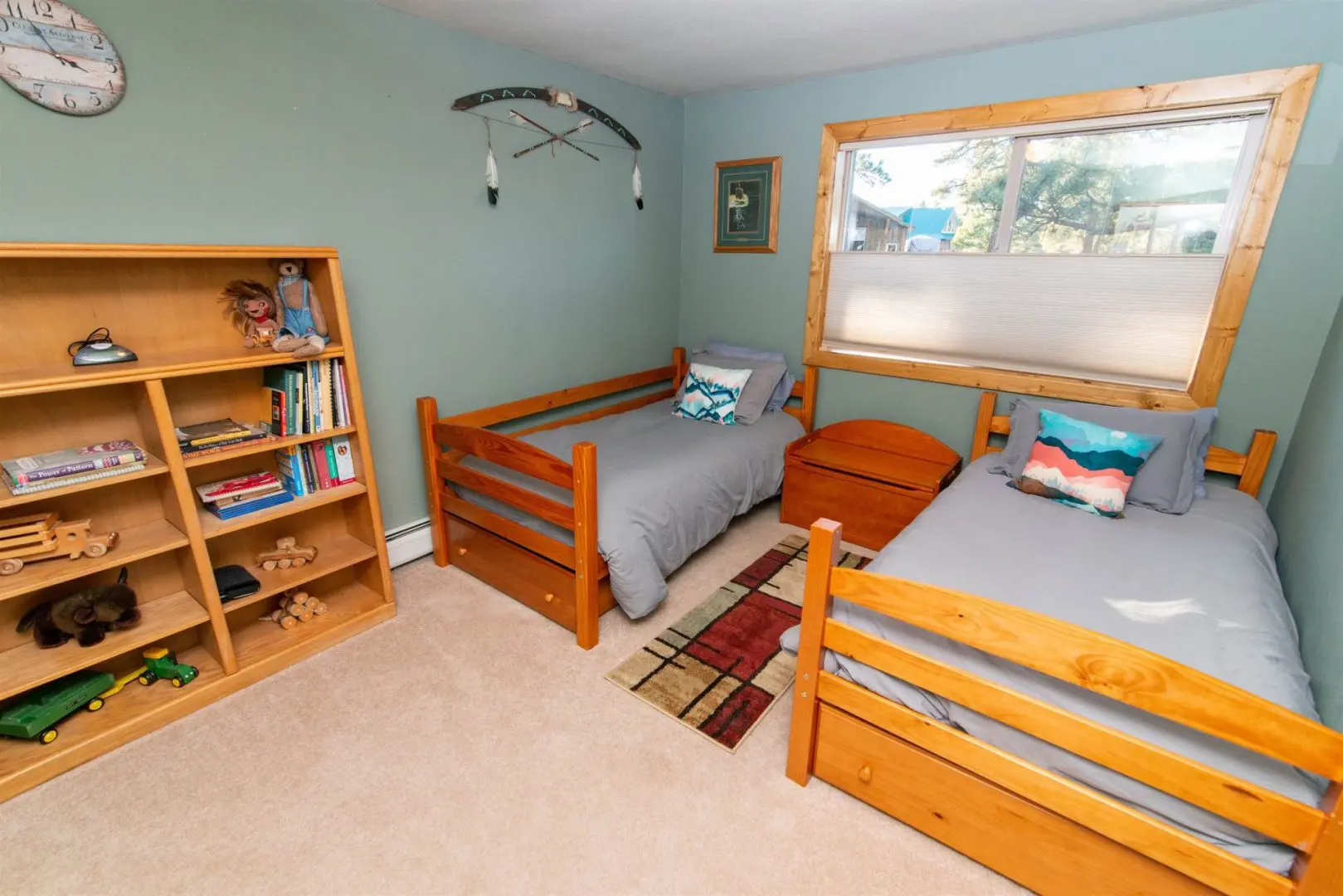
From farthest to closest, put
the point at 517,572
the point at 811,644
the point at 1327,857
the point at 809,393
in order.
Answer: the point at 809,393
the point at 517,572
the point at 811,644
the point at 1327,857

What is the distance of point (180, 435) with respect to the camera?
185 centimetres

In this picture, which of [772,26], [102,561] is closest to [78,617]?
[102,561]

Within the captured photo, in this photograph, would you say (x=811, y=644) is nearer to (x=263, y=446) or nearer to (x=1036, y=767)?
(x=1036, y=767)

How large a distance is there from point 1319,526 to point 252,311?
337 centimetres

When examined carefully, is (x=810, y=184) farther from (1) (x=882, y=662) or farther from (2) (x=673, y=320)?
(1) (x=882, y=662)

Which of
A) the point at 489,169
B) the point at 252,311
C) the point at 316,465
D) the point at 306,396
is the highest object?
the point at 489,169

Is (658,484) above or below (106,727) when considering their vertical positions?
above

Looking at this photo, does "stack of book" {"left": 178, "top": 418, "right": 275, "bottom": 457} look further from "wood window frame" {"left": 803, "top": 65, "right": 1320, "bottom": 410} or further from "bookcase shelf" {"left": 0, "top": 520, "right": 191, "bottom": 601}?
"wood window frame" {"left": 803, "top": 65, "right": 1320, "bottom": 410}

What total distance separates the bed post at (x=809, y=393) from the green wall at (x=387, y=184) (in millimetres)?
1092

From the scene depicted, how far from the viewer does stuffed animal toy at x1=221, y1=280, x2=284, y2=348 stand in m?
2.02

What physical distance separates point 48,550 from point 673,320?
315 cm

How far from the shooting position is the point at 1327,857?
976mm

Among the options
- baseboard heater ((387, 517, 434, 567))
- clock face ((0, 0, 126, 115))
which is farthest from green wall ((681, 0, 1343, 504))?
clock face ((0, 0, 126, 115))

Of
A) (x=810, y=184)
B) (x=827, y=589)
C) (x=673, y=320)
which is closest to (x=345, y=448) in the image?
(x=827, y=589)
